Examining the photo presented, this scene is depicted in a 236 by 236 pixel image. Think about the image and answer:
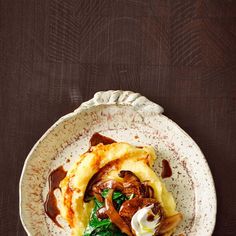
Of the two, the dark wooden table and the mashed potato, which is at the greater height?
the dark wooden table

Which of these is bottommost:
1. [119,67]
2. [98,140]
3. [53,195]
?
[53,195]

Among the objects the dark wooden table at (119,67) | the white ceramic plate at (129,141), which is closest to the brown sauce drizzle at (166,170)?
the white ceramic plate at (129,141)

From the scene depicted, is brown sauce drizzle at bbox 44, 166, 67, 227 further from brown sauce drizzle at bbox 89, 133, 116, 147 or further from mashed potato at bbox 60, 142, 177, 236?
brown sauce drizzle at bbox 89, 133, 116, 147

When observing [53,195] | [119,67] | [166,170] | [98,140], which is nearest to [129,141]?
[98,140]

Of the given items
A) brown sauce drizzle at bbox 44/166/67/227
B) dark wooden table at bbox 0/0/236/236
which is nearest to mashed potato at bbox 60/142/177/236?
brown sauce drizzle at bbox 44/166/67/227

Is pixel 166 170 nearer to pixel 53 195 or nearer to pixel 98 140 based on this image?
pixel 98 140

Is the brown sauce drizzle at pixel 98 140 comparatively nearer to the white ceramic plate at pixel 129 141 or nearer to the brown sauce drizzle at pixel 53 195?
the white ceramic plate at pixel 129 141

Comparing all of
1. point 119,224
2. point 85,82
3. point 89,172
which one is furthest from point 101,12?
point 119,224
